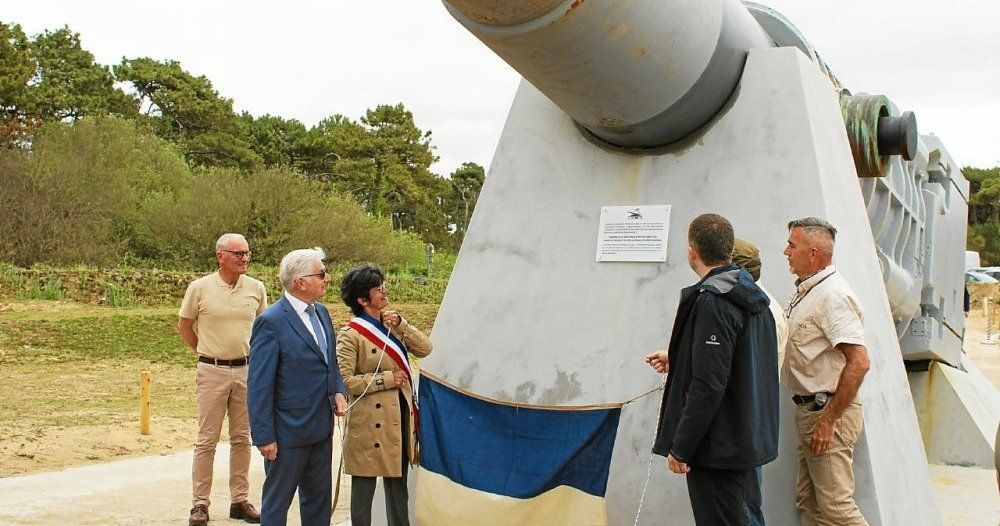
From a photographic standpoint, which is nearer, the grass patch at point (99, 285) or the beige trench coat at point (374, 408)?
the beige trench coat at point (374, 408)

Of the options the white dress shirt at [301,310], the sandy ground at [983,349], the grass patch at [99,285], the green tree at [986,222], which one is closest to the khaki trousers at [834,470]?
the white dress shirt at [301,310]

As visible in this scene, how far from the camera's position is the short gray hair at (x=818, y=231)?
12.3ft

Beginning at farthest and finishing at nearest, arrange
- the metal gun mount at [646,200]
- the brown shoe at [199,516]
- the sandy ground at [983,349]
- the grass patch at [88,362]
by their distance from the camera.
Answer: the sandy ground at [983,349] → the grass patch at [88,362] → the brown shoe at [199,516] → the metal gun mount at [646,200]

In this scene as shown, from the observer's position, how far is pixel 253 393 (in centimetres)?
419

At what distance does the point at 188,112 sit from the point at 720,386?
45909 mm

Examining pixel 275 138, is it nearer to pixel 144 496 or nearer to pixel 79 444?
pixel 79 444

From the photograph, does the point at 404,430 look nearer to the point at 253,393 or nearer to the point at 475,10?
the point at 253,393

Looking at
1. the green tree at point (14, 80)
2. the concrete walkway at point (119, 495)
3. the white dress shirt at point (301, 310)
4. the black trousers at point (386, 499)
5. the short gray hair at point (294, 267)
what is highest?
the green tree at point (14, 80)

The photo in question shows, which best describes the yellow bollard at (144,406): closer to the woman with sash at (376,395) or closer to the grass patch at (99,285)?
the woman with sash at (376,395)

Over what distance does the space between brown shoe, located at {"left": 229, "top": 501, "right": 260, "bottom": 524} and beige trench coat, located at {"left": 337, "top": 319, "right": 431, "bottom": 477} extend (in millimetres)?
1659

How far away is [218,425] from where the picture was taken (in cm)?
571

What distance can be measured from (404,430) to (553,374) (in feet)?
2.47

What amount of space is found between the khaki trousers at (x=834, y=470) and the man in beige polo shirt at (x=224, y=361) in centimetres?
336

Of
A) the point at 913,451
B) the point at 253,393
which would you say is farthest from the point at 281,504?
the point at 913,451
